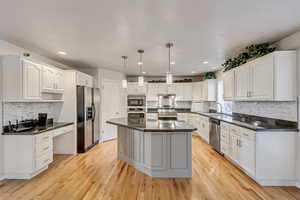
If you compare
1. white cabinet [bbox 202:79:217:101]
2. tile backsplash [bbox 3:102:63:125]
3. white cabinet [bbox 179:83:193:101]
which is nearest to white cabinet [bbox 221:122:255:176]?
white cabinet [bbox 202:79:217:101]

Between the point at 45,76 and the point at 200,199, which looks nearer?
the point at 200,199

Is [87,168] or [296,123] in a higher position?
[296,123]

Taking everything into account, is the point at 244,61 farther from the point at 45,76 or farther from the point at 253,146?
the point at 45,76

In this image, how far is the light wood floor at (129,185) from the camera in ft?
8.23

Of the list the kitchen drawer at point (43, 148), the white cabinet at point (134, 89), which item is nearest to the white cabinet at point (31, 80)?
the kitchen drawer at point (43, 148)

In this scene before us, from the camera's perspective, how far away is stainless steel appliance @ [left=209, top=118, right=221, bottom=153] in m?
4.34

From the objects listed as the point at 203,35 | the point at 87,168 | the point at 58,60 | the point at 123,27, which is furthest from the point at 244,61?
the point at 58,60

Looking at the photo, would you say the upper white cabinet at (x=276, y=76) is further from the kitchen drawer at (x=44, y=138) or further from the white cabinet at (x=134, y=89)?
the white cabinet at (x=134, y=89)

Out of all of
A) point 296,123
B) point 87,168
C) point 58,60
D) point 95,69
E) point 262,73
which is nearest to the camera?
point 296,123

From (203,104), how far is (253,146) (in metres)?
3.99

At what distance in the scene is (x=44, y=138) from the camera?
3309mm

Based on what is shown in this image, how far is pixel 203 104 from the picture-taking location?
679 cm

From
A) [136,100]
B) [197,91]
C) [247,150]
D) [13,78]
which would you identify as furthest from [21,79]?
[197,91]

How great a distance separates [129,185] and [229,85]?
3372 millimetres
